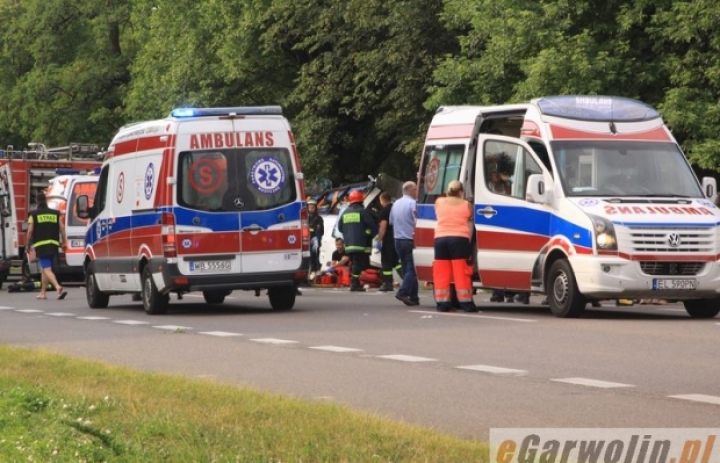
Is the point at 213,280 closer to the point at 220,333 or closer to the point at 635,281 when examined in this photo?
the point at 220,333

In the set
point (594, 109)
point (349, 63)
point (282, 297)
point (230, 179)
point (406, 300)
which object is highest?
point (349, 63)

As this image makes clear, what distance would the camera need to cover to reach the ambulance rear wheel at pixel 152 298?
24188 millimetres

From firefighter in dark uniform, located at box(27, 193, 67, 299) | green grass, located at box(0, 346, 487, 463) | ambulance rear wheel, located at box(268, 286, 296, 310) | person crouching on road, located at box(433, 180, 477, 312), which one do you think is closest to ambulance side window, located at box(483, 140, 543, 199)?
person crouching on road, located at box(433, 180, 477, 312)

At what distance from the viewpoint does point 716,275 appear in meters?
20.9

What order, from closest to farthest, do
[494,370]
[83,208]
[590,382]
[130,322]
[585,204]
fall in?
[590,382]
[494,370]
[585,204]
[130,322]
[83,208]

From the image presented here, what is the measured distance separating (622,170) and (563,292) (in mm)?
1742

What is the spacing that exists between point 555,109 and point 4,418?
13.3 m

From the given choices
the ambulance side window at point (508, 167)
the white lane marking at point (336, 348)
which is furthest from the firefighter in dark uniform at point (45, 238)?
the white lane marking at point (336, 348)

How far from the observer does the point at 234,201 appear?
23734mm

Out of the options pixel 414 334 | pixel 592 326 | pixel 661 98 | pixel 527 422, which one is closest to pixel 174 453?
pixel 527 422

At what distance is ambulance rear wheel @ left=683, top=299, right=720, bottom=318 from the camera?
70.5 ft

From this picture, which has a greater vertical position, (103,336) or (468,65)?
(468,65)

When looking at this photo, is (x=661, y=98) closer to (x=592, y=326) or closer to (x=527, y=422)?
(x=592, y=326)

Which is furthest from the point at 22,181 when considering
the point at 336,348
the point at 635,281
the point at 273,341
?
the point at 336,348
